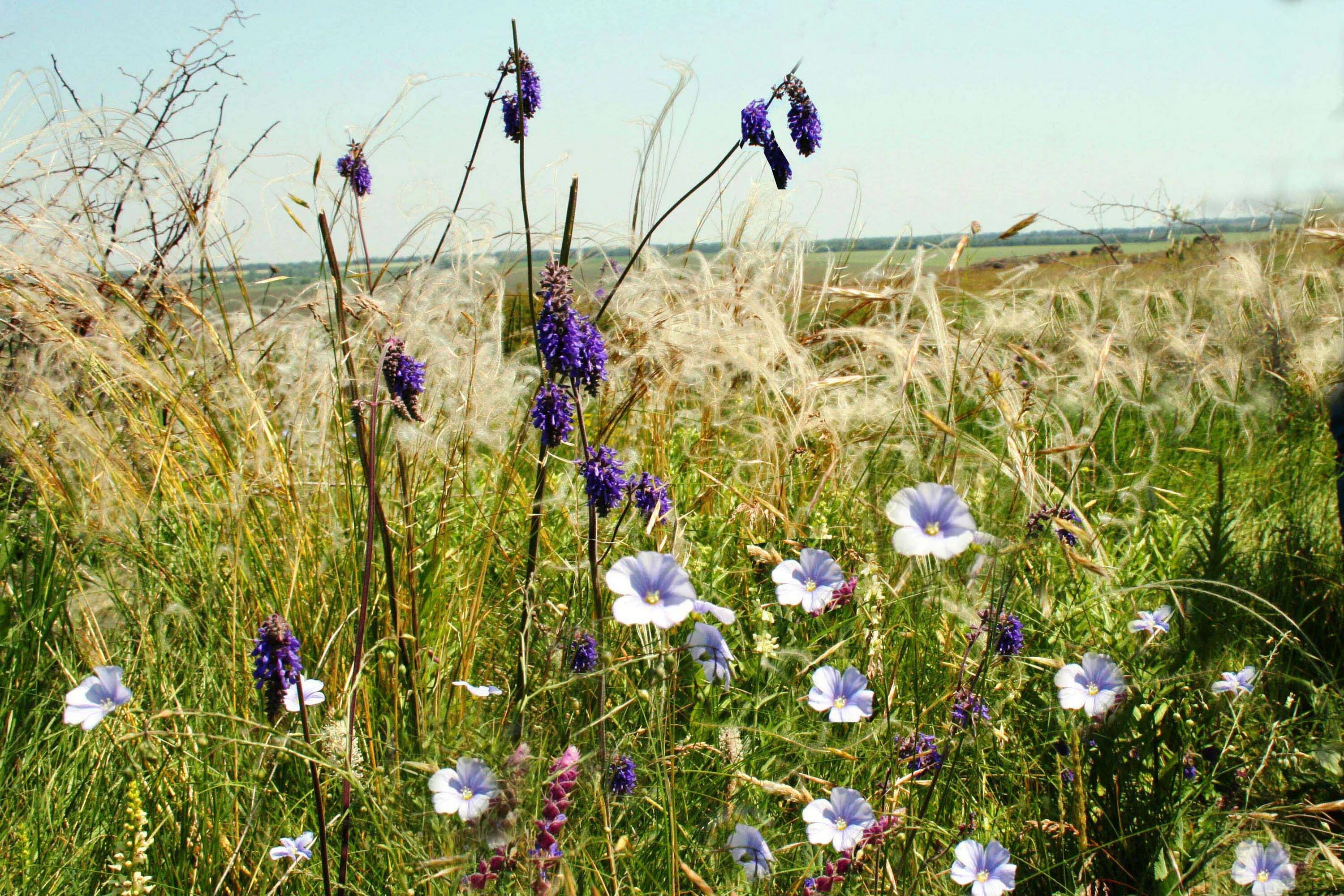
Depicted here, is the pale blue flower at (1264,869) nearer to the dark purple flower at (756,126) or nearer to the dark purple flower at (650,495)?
the dark purple flower at (650,495)

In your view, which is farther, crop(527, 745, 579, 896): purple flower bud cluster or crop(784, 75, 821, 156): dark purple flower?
crop(784, 75, 821, 156): dark purple flower

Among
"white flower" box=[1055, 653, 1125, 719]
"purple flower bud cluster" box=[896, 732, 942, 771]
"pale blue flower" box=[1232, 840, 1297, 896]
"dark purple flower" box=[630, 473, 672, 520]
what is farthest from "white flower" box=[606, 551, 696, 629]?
"pale blue flower" box=[1232, 840, 1297, 896]

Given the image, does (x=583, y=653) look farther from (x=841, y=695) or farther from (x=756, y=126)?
(x=756, y=126)

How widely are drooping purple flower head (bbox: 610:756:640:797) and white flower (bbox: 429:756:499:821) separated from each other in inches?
8.8

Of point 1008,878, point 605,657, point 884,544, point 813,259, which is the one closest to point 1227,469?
point 813,259

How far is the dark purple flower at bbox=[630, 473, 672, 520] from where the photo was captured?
153 centimetres

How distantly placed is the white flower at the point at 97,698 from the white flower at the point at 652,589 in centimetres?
78

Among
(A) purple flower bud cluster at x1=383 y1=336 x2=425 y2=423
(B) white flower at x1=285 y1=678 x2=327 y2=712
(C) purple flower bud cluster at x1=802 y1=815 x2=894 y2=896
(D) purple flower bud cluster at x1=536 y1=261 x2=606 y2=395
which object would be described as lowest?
(C) purple flower bud cluster at x1=802 y1=815 x2=894 y2=896

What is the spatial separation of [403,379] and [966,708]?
1.05 m

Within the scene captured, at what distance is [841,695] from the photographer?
154 centimetres

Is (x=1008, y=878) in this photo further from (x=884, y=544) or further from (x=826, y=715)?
(x=884, y=544)

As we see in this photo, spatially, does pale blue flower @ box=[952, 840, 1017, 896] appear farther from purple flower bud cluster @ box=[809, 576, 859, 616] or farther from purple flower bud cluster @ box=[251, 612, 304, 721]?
purple flower bud cluster @ box=[251, 612, 304, 721]

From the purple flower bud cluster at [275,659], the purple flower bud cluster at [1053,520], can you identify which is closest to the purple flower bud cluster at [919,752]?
the purple flower bud cluster at [1053,520]

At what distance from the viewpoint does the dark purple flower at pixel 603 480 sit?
137 cm
